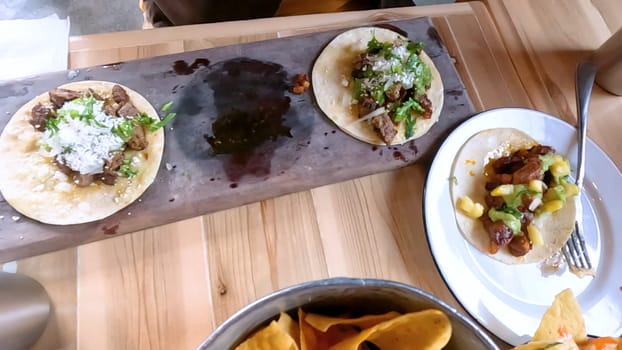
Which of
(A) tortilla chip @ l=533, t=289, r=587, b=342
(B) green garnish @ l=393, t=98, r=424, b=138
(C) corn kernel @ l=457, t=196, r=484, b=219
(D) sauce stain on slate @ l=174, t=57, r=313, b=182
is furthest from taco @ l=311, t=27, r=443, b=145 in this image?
(A) tortilla chip @ l=533, t=289, r=587, b=342

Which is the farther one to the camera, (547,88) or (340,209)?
(547,88)

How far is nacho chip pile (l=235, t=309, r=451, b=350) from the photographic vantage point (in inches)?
27.6

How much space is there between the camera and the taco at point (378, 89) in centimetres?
136

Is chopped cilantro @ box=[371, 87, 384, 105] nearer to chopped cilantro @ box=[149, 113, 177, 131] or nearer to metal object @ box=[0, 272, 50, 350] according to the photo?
chopped cilantro @ box=[149, 113, 177, 131]

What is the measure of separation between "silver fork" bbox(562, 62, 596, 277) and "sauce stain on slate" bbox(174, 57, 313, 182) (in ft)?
2.36

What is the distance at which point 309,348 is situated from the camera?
0.80m

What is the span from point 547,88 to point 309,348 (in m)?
1.16

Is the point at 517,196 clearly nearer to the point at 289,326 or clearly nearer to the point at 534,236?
the point at 534,236

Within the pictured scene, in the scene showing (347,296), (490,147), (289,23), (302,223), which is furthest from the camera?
(289,23)

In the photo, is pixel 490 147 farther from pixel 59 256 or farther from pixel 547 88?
Answer: pixel 59 256

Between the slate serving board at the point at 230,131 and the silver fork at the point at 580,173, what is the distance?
1.03ft

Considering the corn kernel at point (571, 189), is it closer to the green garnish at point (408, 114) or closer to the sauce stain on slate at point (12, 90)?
the green garnish at point (408, 114)

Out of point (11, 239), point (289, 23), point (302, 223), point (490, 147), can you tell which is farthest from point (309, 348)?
point (289, 23)

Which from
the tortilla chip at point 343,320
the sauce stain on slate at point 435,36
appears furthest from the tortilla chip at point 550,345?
the sauce stain on slate at point 435,36
